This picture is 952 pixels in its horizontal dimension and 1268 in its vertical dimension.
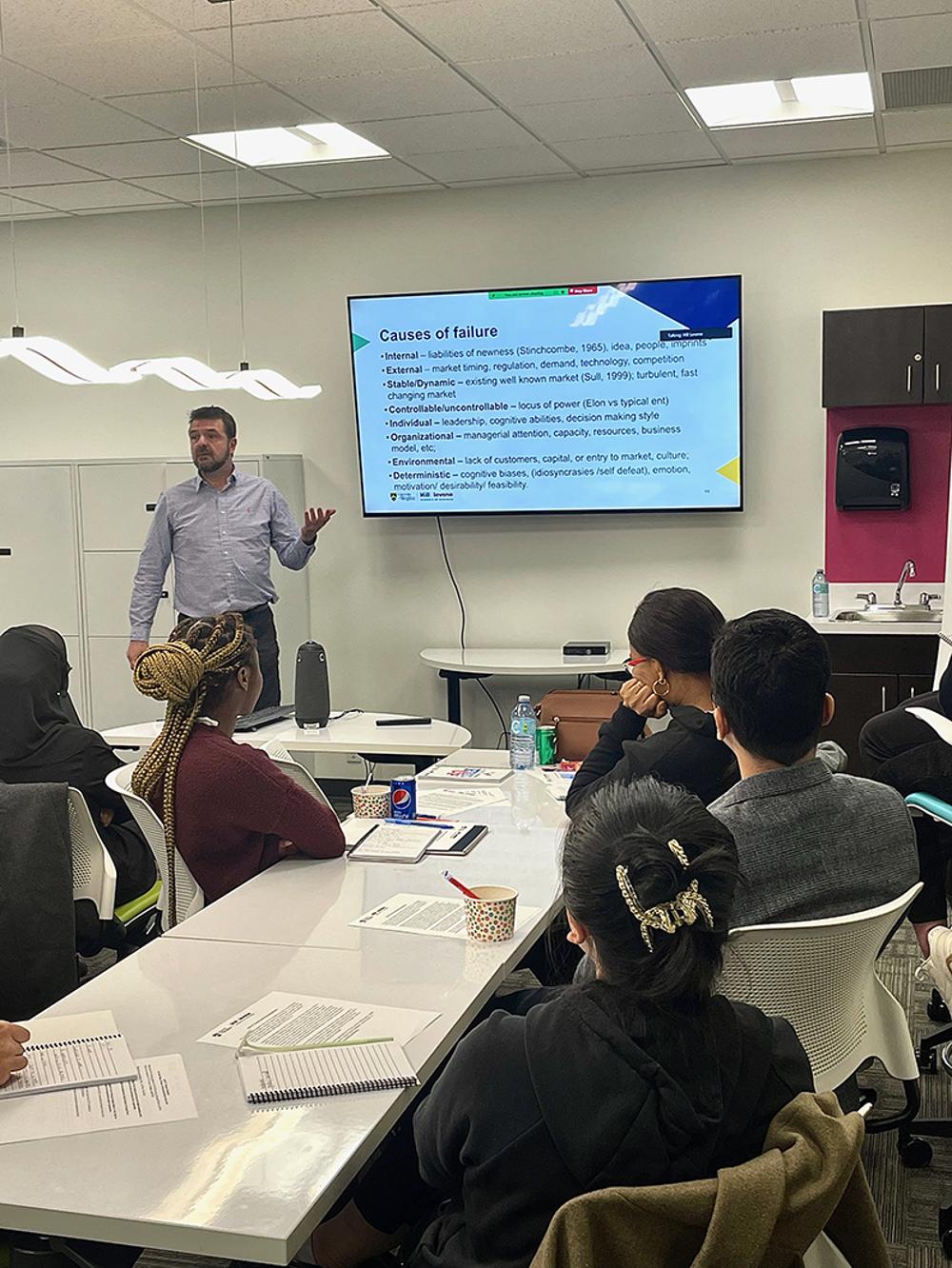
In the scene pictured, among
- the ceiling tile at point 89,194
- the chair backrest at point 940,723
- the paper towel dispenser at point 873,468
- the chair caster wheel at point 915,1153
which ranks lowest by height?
the chair caster wheel at point 915,1153

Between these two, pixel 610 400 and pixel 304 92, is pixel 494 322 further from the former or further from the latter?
pixel 304 92

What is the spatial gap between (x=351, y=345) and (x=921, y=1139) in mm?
4611

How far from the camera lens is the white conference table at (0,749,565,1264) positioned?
1.53m

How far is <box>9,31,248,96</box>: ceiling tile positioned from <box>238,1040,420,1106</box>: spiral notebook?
3.40 meters

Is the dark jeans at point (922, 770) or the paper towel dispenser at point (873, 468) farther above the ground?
the paper towel dispenser at point (873, 468)

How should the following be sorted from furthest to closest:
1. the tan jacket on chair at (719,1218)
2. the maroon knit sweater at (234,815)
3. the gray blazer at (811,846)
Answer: the maroon knit sweater at (234,815) < the gray blazer at (811,846) < the tan jacket on chair at (719,1218)

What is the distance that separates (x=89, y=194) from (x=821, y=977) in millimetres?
5608

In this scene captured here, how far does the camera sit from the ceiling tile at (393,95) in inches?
182

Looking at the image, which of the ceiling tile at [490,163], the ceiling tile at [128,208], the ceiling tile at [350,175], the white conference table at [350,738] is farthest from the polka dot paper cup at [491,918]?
the ceiling tile at [128,208]

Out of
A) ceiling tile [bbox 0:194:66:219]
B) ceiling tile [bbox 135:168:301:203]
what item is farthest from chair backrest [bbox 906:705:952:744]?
ceiling tile [bbox 0:194:66:219]

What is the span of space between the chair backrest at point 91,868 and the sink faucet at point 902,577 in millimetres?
3953

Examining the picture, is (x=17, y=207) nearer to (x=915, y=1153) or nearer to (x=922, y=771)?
(x=922, y=771)

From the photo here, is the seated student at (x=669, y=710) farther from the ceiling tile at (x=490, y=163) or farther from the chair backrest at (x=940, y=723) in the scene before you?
the ceiling tile at (x=490, y=163)

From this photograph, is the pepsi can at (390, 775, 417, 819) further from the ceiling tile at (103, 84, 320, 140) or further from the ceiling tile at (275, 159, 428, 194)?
the ceiling tile at (275, 159, 428, 194)
